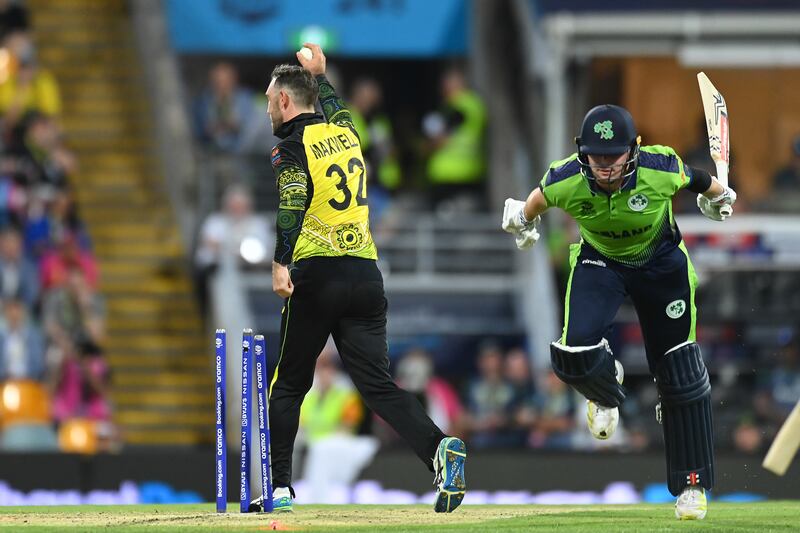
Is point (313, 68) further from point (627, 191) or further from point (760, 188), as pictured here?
point (760, 188)

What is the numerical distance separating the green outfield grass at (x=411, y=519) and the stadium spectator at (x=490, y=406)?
5.85 meters

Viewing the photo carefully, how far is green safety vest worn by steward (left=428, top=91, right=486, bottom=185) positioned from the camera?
64.6ft

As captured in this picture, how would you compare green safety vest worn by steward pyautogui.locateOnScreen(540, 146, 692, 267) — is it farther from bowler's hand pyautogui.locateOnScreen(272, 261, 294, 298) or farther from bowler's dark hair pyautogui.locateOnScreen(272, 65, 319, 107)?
bowler's hand pyautogui.locateOnScreen(272, 261, 294, 298)

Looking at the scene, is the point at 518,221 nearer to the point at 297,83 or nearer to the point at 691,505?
the point at 297,83

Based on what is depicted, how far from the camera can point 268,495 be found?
32.2ft

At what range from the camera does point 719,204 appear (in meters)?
10.1

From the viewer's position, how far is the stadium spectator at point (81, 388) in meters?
16.8

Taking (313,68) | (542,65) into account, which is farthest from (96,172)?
(313,68)

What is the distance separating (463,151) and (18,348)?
5397 millimetres

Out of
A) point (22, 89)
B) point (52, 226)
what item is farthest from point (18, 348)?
point (22, 89)

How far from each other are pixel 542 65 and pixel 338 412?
15.6 ft

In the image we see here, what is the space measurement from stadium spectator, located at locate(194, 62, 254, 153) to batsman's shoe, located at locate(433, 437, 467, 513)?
10.4m

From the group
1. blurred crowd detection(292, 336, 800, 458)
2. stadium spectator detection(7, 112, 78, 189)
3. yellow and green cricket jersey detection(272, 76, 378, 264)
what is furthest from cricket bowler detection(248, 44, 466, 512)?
stadium spectator detection(7, 112, 78, 189)

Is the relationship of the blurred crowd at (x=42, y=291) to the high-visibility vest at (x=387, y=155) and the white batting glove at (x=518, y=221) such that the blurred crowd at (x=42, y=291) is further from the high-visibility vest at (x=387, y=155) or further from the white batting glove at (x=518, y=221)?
the white batting glove at (x=518, y=221)
